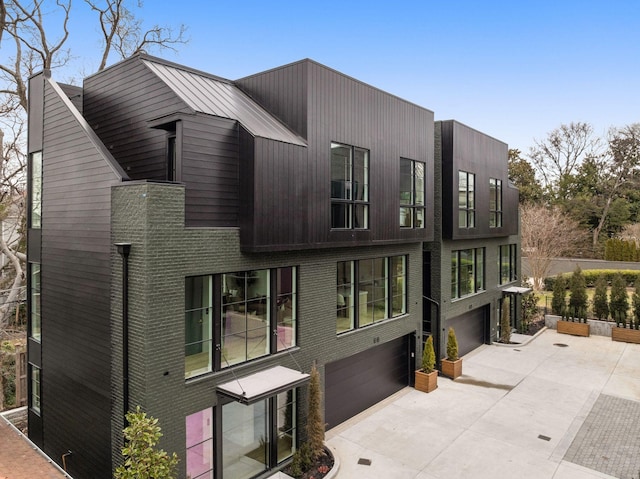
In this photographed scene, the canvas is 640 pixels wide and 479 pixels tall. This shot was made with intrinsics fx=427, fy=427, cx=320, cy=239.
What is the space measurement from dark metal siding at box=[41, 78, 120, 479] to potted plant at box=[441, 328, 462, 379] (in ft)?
35.7

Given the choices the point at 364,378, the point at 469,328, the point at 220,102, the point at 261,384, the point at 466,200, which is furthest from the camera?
the point at 469,328

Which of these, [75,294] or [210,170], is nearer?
[210,170]

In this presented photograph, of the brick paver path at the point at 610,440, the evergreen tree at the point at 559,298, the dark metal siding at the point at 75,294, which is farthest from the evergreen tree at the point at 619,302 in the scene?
the dark metal siding at the point at 75,294

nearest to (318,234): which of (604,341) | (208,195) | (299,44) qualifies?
(208,195)

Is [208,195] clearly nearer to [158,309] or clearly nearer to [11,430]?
[158,309]

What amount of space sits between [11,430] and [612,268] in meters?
41.4

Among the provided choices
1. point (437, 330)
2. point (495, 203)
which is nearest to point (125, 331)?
point (437, 330)

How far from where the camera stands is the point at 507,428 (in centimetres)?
1101

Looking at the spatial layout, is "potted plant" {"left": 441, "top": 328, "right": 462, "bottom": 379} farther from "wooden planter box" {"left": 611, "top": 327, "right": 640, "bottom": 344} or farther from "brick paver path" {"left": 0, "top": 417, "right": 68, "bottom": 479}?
"brick paver path" {"left": 0, "top": 417, "right": 68, "bottom": 479}

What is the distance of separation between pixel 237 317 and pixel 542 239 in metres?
32.7

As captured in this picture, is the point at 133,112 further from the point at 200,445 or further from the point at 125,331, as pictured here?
the point at 200,445

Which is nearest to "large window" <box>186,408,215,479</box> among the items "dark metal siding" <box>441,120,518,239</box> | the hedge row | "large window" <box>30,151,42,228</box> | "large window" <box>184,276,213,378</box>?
"large window" <box>184,276,213,378</box>

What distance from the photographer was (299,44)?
2684cm

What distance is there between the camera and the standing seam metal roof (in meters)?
8.54
